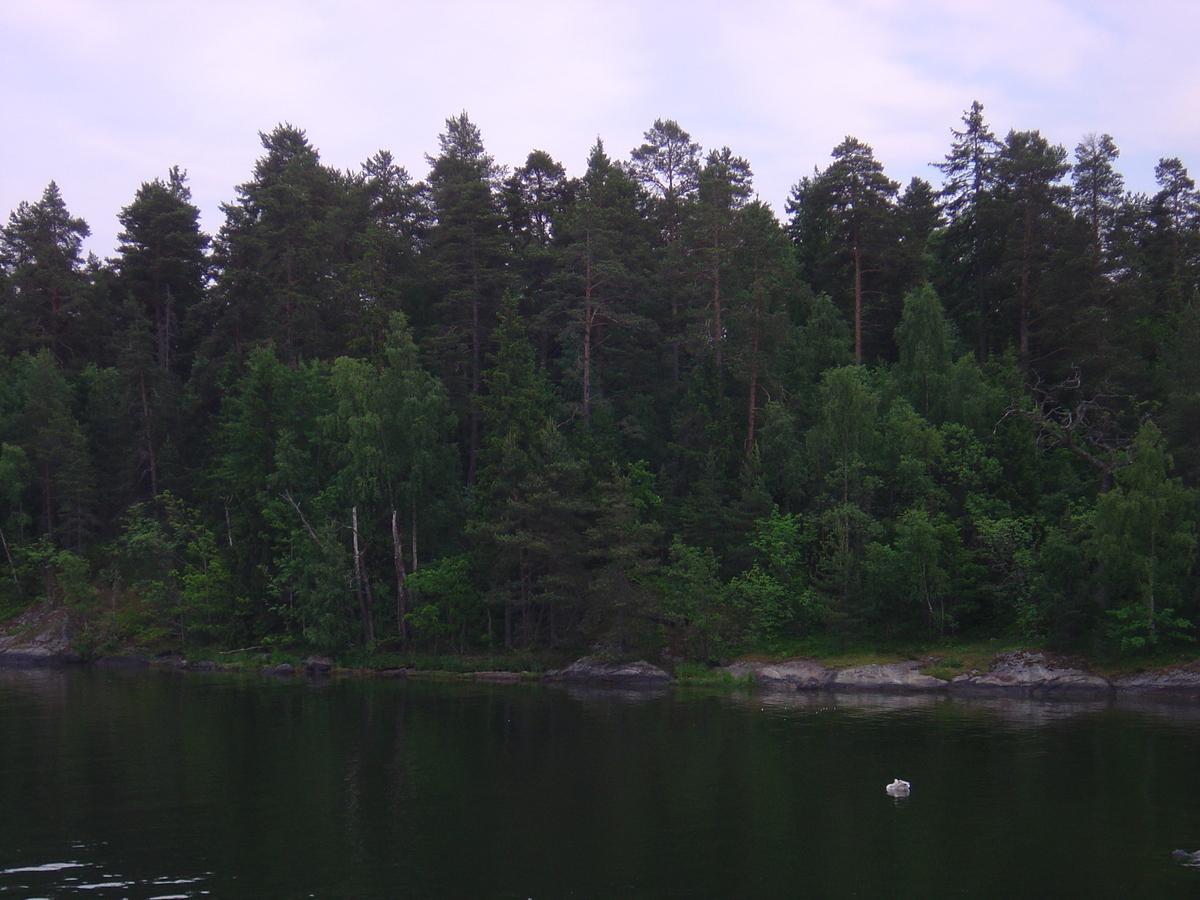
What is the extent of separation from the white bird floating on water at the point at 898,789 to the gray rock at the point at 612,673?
970 inches

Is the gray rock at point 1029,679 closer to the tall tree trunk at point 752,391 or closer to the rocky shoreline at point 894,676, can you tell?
the rocky shoreline at point 894,676

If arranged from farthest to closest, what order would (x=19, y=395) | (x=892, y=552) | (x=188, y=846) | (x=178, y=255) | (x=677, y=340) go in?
(x=178, y=255) < (x=19, y=395) < (x=677, y=340) < (x=892, y=552) < (x=188, y=846)

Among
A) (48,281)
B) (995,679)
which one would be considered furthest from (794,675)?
(48,281)

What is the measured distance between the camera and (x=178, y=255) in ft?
254

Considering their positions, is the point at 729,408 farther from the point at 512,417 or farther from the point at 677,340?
the point at 512,417

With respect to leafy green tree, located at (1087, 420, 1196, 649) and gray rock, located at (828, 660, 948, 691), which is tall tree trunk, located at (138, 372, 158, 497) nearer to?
gray rock, located at (828, 660, 948, 691)

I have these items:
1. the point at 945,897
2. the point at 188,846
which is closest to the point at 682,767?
the point at 945,897

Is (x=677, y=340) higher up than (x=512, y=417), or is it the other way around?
(x=677, y=340)

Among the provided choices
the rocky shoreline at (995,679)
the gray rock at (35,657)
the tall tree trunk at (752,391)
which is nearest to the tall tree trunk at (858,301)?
the tall tree trunk at (752,391)

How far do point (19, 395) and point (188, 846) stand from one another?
6431 centimetres

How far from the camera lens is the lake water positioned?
17625mm

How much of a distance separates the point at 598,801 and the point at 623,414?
42.0 m

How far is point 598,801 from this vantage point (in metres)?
23.9

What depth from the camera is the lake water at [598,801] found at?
57.8 feet
